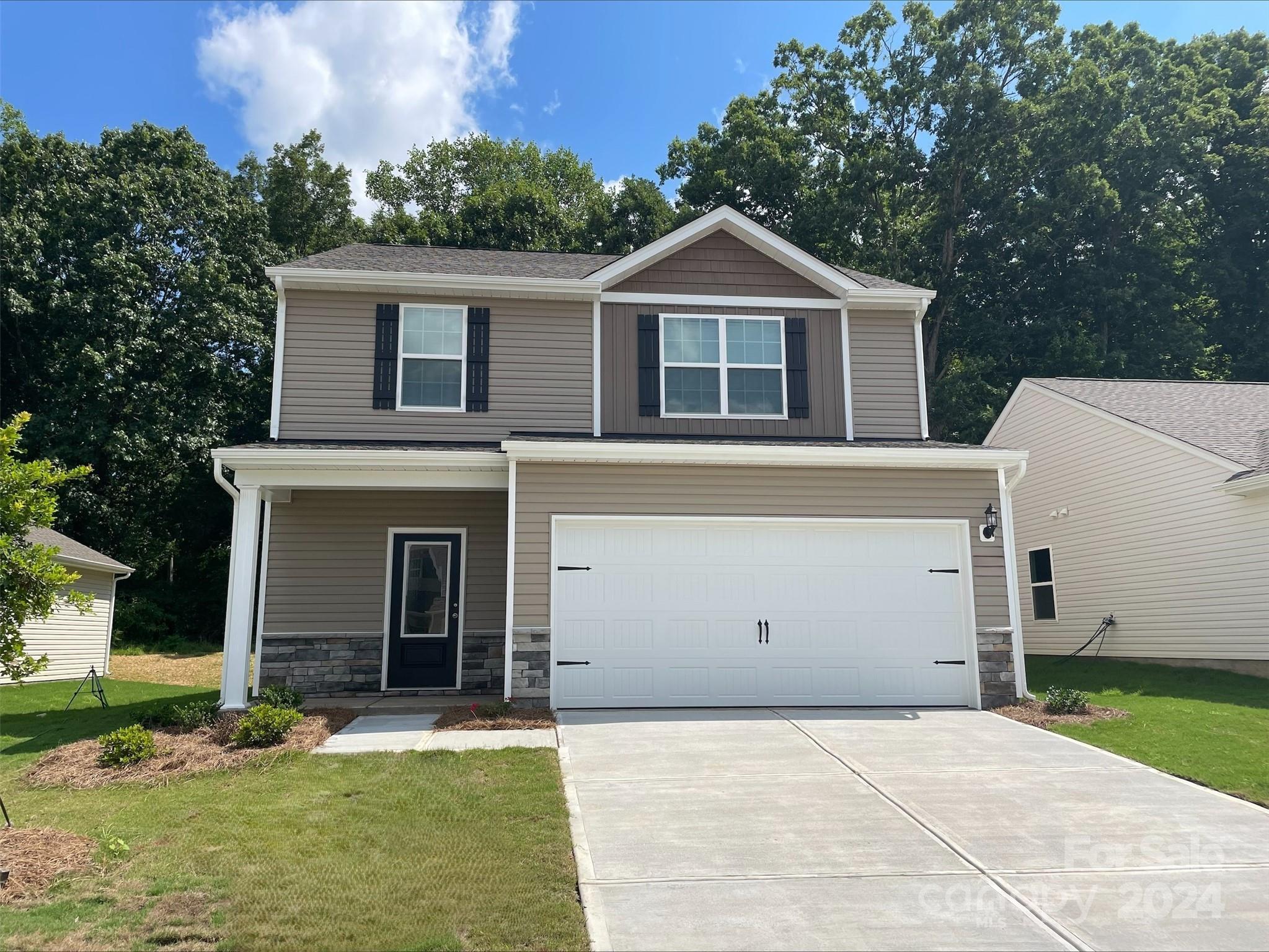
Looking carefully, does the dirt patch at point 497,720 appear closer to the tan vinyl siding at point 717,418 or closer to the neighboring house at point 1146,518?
the tan vinyl siding at point 717,418

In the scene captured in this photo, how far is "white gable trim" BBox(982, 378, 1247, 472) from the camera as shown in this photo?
42.1ft

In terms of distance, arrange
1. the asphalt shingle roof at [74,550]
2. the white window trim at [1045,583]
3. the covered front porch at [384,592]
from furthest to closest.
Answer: the white window trim at [1045,583]
the asphalt shingle roof at [74,550]
the covered front porch at [384,592]

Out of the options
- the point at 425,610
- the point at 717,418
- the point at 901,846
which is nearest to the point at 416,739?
the point at 425,610

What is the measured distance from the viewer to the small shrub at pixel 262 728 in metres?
7.91

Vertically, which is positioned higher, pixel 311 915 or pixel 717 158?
pixel 717 158

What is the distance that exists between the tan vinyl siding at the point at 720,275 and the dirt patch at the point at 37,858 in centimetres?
946

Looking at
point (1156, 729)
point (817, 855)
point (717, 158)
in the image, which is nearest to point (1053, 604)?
point (1156, 729)

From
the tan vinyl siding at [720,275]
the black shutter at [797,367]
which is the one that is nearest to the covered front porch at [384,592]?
the tan vinyl siding at [720,275]

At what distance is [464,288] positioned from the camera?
40.6 feet

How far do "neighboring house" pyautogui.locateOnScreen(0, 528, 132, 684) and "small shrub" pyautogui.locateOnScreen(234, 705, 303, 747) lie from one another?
32.1 ft

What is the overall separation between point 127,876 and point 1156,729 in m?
9.25

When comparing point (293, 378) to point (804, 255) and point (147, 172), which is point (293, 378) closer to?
point (804, 255)

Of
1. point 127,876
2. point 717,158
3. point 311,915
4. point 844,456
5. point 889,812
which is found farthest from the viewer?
point 717,158

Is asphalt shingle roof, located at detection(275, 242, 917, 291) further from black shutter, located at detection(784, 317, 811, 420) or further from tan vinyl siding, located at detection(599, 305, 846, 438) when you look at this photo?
black shutter, located at detection(784, 317, 811, 420)
